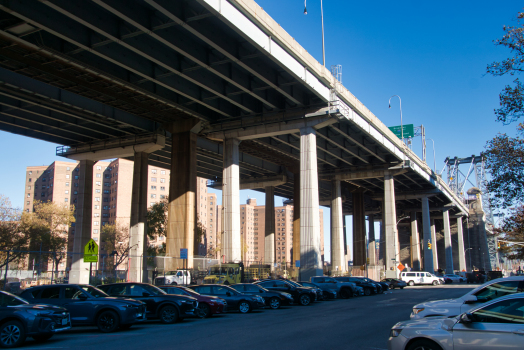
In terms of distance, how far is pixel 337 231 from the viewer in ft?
216

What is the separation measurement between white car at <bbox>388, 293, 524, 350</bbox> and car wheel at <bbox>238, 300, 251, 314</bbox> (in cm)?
1435

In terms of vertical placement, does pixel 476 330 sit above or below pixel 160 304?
above

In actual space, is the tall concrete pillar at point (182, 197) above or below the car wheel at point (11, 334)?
above

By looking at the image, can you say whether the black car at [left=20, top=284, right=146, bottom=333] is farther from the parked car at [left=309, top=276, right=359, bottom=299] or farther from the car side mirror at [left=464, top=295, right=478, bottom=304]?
the parked car at [left=309, top=276, right=359, bottom=299]

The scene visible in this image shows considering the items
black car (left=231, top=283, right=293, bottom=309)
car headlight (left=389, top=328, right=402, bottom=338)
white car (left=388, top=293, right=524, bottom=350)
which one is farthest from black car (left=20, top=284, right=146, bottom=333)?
white car (left=388, top=293, right=524, bottom=350)

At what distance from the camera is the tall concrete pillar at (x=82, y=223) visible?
2048 inches

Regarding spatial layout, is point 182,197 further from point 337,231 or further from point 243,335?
point 243,335

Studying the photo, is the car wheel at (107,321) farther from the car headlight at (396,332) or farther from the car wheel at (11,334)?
the car headlight at (396,332)

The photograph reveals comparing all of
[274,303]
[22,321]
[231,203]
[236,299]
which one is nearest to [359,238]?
[231,203]

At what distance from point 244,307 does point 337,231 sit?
1783 inches

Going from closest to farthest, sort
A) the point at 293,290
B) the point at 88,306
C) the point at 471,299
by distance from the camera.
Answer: the point at 471,299 < the point at 88,306 < the point at 293,290

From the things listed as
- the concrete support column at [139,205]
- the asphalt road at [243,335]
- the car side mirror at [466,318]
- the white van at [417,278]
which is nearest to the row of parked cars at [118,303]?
the asphalt road at [243,335]

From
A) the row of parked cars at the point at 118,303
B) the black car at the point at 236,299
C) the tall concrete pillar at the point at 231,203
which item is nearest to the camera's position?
the row of parked cars at the point at 118,303

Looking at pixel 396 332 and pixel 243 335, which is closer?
pixel 396 332
